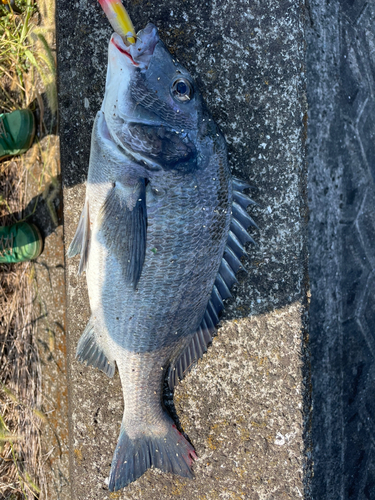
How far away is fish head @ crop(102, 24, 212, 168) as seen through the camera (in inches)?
65.2

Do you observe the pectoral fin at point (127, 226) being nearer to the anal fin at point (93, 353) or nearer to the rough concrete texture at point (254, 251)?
the anal fin at point (93, 353)

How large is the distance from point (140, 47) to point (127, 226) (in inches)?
31.6

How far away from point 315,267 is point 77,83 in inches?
70.7

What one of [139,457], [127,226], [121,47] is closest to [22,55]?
[121,47]

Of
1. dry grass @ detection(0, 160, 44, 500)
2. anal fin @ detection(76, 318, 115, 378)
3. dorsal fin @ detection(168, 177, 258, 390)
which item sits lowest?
dry grass @ detection(0, 160, 44, 500)

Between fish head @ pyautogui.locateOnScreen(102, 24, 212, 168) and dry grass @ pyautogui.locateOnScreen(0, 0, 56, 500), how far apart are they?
1.36 m

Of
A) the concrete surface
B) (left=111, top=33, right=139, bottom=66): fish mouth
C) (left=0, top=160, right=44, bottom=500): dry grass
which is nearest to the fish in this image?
(left=111, top=33, right=139, bottom=66): fish mouth

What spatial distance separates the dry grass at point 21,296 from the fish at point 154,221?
4.25 feet

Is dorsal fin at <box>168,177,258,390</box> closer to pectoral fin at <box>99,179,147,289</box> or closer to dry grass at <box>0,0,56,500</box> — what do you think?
pectoral fin at <box>99,179,147,289</box>

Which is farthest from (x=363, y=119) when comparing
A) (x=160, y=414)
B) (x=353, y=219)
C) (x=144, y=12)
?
(x=160, y=414)

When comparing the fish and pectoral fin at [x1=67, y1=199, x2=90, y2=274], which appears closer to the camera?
the fish

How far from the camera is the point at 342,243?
2.23 meters

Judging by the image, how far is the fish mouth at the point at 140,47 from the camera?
1.64 metres

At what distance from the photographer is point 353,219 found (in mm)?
2295
